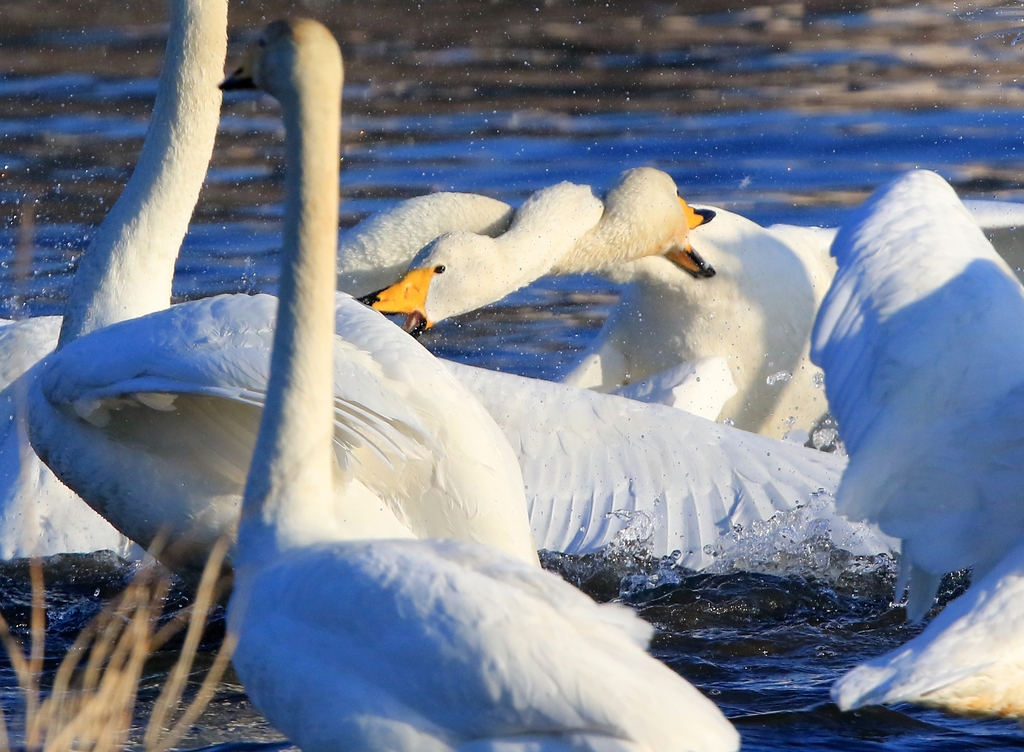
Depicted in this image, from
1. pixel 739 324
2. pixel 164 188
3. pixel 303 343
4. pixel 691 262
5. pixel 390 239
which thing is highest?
pixel 164 188

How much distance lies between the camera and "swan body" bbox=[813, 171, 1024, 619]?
4.09 metres

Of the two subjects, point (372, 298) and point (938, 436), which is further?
point (372, 298)

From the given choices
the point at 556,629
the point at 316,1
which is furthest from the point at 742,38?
the point at 556,629

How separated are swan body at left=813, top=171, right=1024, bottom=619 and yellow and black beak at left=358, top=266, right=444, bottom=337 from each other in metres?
2.44

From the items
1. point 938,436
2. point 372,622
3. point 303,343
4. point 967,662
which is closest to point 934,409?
point 938,436

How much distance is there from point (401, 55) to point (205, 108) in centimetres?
1050

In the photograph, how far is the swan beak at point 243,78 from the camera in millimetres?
3574

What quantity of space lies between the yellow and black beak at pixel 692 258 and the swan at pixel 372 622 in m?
3.91

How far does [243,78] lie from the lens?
3646 mm

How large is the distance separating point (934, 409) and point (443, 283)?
3.03m

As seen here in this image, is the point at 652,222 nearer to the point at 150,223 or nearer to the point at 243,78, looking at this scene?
the point at 150,223

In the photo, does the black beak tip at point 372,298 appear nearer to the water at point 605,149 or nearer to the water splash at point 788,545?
the water at point 605,149

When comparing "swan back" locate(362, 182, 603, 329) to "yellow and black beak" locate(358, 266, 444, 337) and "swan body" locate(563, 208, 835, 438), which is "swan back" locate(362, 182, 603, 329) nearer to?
"yellow and black beak" locate(358, 266, 444, 337)

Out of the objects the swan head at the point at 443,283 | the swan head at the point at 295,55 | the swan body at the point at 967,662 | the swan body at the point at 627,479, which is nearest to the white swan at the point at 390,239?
the swan head at the point at 443,283
